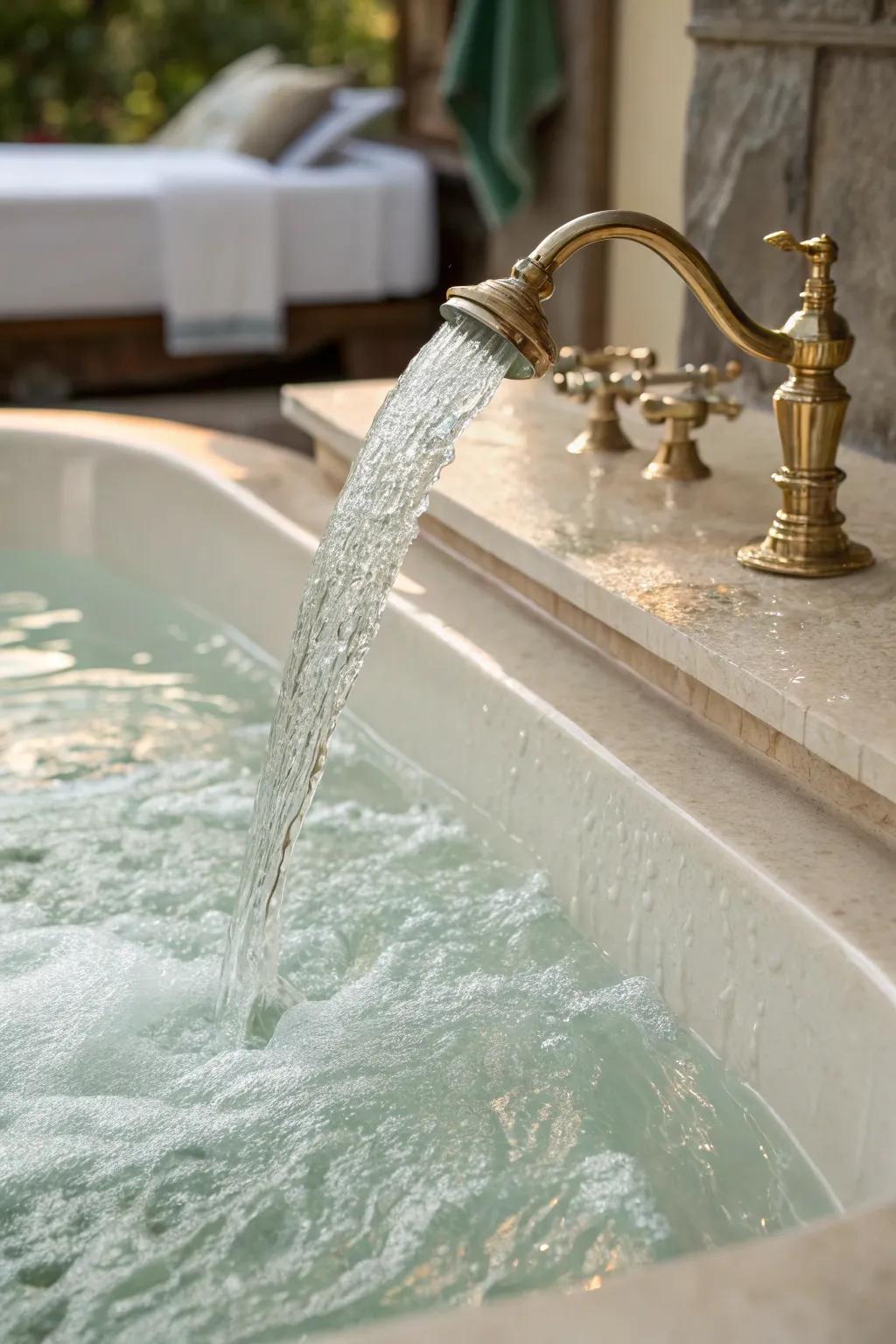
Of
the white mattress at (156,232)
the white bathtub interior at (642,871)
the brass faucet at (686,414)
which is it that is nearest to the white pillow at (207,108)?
the white mattress at (156,232)

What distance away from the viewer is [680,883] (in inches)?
47.4

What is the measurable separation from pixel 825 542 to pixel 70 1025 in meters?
0.80

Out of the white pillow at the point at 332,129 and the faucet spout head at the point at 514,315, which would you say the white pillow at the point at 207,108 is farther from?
the faucet spout head at the point at 514,315

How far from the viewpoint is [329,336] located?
4.39m

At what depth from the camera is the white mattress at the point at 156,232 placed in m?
4.00

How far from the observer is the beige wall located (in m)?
3.23

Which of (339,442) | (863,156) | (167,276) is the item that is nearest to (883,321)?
(863,156)

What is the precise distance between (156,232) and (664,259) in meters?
3.12

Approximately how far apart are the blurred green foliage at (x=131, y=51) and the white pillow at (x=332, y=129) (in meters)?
2.50

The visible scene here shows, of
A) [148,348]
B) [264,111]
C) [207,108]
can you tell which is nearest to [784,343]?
[148,348]

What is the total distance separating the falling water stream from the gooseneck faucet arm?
96 mm

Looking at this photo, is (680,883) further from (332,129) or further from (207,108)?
(207,108)

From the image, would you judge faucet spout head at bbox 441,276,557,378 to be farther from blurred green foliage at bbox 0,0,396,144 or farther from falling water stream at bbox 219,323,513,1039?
blurred green foliage at bbox 0,0,396,144

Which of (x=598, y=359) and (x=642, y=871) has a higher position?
(x=598, y=359)
